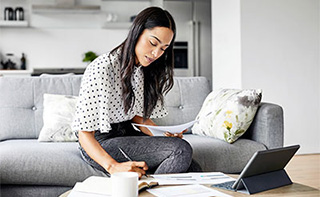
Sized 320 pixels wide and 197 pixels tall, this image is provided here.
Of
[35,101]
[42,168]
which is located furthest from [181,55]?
[42,168]

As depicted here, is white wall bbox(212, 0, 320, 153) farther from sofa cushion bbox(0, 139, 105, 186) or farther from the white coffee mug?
the white coffee mug

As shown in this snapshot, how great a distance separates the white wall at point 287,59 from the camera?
4.57 meters

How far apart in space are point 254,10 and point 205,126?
230 cm

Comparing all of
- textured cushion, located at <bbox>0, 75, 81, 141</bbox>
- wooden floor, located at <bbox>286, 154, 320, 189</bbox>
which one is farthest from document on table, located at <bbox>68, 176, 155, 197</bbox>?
wooden floor, located at <bbox>286, 154, 320, 189</bbox>

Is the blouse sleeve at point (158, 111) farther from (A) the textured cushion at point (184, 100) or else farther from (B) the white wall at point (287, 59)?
(B) the white wall at point (287, 59)

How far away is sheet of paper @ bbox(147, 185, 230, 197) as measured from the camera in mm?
1294

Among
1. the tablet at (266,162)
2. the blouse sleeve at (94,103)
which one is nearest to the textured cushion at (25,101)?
the blouse sleeve at (94,103)

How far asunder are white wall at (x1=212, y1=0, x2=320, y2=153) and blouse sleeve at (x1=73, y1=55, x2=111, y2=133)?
9.71ft

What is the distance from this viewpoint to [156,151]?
1.90 m

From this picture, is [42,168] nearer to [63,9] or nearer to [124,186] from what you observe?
[124,186]

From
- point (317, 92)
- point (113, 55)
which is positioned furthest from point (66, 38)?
point (113, 55)

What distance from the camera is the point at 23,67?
6875mm

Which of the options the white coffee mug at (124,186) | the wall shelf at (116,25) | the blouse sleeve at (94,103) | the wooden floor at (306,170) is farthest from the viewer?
the wall shelf at (116,25)

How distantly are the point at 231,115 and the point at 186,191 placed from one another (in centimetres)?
133
